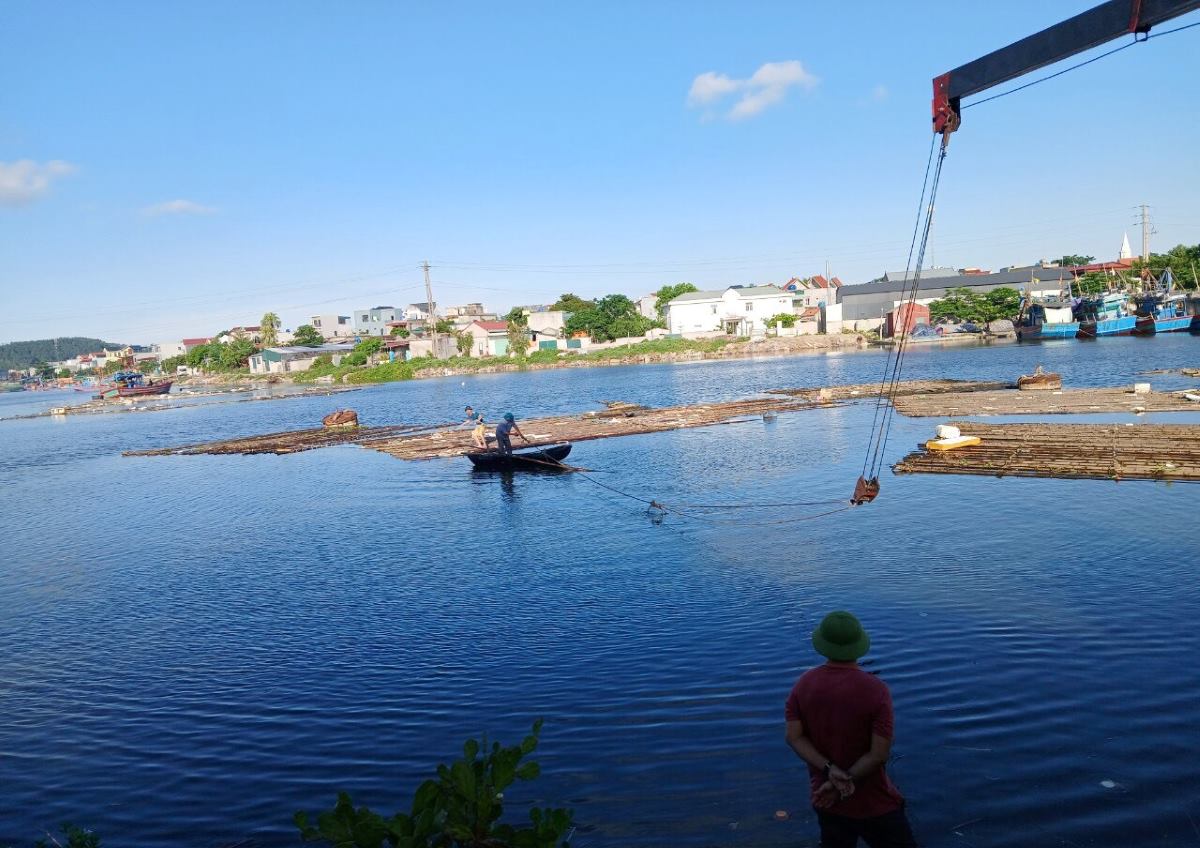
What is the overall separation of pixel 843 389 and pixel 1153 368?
16.7 meters

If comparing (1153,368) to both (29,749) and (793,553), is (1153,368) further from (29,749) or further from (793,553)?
(29,749)

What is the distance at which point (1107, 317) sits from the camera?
266ft

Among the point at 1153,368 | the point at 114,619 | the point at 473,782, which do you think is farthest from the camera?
the point at 1153,368

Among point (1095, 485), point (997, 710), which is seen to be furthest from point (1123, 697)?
point (1095, 485)

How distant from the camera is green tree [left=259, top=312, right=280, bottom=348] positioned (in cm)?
14125

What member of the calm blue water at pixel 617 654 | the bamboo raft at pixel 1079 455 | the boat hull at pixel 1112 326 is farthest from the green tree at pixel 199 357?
the bamboo raft at pixel 1079 455

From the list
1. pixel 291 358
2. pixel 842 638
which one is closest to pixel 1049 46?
pixel 842 638

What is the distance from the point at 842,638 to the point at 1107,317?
91.0 meters

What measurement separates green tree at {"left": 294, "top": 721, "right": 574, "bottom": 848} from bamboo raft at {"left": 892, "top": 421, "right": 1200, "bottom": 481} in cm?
1764

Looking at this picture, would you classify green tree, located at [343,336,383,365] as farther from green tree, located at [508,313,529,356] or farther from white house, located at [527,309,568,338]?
white house, located at [527,309,568,338]

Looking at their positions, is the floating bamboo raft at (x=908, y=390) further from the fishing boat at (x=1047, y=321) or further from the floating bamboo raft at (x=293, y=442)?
the fishing boat at (x=1047, y=321)

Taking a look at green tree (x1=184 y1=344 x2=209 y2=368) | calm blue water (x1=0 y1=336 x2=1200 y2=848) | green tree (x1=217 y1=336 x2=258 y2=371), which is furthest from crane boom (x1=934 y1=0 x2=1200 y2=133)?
green tree (x1=184 y1=344 x2=209 y2=368)

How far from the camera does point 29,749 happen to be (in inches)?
360

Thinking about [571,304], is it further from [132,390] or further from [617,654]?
[617,654]
